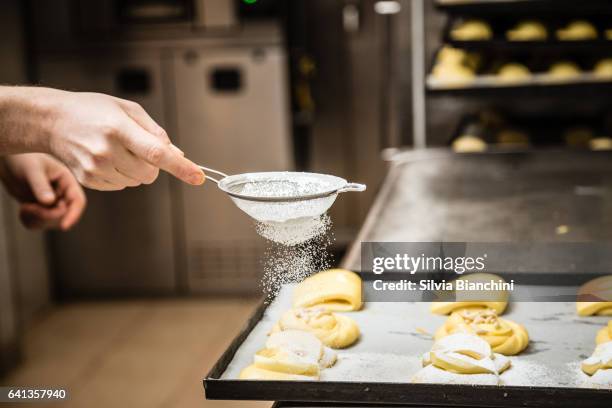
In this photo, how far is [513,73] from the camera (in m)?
2.87

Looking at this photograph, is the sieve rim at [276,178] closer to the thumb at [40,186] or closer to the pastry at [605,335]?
the pastry at [605,335]

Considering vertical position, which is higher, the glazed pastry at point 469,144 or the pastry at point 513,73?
the pastry at point 513,73

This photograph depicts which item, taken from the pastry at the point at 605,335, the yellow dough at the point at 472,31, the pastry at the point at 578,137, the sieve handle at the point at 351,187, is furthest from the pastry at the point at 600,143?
the sieve handle at the point at 351,187

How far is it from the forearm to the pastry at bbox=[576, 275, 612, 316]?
0.84 metres

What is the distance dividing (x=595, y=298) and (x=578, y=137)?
1.85 m

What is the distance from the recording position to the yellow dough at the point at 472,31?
9.18 feet

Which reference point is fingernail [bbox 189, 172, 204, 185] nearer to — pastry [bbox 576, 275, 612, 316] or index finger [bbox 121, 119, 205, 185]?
index finger [bbox 121, 119, 205, 185]

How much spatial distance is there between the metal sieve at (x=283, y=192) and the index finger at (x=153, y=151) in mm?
50

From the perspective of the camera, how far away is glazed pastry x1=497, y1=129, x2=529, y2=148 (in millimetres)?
2893

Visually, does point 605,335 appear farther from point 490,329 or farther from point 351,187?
point 351,187

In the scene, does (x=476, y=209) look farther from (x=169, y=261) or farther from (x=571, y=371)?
(x=169, y=261)

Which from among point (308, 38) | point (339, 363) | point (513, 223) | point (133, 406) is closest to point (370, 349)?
point (339, 363)

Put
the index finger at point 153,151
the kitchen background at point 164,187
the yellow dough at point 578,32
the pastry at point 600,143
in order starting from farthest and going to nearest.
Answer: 1. the kitchen background at point 164,187
2. the pastry at point 600,143
3. the yellow dough at point 578,32
4. the index finger at point 153,151

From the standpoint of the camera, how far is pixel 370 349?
1117mm
